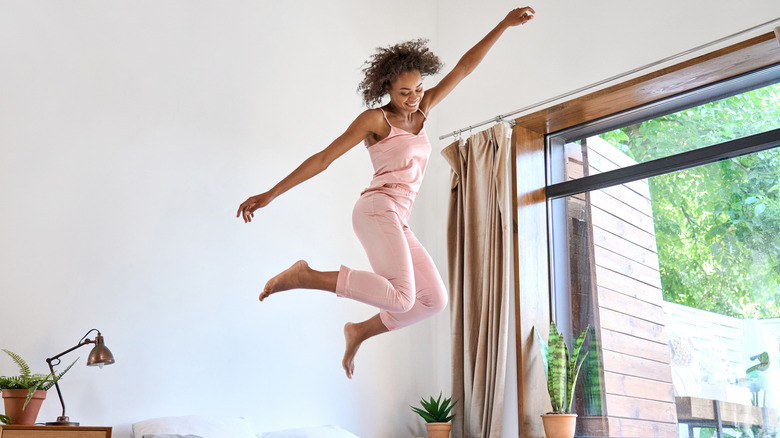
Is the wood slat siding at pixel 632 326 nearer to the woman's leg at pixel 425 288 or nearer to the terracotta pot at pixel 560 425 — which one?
the terracotta pot at pixel 560 425

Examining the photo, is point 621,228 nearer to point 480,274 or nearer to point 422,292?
point 480,274

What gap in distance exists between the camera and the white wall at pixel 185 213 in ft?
9.72

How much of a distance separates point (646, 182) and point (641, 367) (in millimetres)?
1018

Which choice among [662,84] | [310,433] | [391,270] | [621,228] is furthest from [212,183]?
[662,84]

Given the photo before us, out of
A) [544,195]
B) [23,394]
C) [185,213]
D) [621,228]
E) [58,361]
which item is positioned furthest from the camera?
[544,195]

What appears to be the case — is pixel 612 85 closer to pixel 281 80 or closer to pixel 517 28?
pixel 517 28

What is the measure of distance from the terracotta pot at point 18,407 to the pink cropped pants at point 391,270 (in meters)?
1.28

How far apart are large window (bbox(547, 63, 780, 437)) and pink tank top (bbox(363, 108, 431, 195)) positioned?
1.85m

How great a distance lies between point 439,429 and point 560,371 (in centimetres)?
77

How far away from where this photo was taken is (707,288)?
3.46 m

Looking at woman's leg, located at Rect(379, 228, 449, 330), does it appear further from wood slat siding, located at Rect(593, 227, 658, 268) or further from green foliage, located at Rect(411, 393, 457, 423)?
wood slat siding, located at Rect(593, 227, 658, 268)

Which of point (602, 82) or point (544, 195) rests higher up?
point (602, 82)

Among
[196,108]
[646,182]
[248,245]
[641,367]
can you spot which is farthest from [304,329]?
[646,182]

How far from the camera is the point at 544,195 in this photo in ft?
13.8
